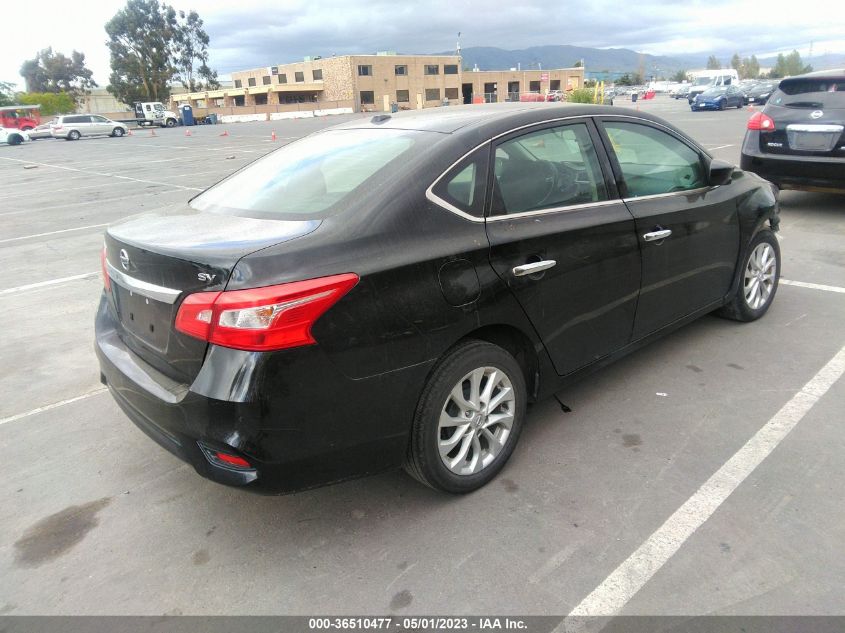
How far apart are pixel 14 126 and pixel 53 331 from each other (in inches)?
2370

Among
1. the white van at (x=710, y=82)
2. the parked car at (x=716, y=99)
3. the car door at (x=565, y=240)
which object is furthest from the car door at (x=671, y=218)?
the white van at (x=710, y=82)

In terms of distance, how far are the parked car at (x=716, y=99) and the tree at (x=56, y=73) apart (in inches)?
3509

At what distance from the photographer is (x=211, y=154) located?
23453mm

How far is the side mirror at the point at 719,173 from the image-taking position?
409 centimetres

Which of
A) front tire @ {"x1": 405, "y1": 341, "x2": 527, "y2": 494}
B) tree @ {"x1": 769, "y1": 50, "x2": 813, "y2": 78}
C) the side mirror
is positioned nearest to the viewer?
front tire @ {"x1": 405, "y1": 341, "x2": 527, "y2": 494}

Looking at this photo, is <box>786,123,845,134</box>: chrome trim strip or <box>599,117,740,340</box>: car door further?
<box>786,123,845,134</box>: chrome trim strip

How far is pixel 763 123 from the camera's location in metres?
7.92

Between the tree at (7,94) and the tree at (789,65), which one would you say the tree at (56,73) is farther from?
the tree at (789,65)

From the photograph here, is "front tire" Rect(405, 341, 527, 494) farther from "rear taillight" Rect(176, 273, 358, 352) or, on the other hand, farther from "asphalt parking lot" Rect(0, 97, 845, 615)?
"rear taillight" Rect(176, 273, 358, 352)

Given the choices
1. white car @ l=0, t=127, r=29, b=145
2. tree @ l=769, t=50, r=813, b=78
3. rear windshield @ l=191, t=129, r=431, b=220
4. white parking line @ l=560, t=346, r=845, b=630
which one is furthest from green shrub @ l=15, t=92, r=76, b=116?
tree @ l=769, t=50, r=813, b=78

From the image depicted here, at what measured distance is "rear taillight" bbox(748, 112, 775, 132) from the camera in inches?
309

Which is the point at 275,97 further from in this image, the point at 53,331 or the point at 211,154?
the point at 53,331

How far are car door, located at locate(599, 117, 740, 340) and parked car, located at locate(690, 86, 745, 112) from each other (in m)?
39.4

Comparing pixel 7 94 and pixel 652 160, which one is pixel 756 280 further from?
pixel 7 94
